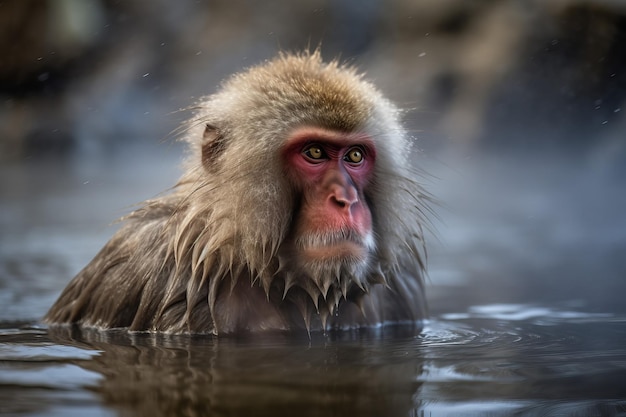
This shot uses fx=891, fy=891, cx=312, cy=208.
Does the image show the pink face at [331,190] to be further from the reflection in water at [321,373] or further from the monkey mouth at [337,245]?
the reflection in water at [321,373]

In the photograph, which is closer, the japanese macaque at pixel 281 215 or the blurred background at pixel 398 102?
the japanese macaque at pixel 281 215

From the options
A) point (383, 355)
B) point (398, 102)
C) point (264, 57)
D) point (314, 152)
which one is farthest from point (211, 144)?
point (264, 57)

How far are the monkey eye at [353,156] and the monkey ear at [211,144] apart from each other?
0.53m

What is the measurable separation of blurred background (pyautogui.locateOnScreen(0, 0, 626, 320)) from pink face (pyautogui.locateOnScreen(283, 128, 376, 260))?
3.55 meters

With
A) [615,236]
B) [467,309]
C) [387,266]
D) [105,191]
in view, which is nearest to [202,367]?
[387,266]

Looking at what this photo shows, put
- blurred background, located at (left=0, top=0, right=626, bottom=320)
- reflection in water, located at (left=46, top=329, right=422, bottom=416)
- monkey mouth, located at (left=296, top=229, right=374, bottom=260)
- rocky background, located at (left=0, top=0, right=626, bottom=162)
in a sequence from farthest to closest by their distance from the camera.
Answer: rocky background, located at (left=0, top=0, right=626, bottom=162), blurred background, located at (left=0, top=0, right=626, bottom=320), monkey mouth, located at (left=296, top=229, right=374, bottom=260), reflection in water, located at (left=46, top=329, right=422, bottom=416)

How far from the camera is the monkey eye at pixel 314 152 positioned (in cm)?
359

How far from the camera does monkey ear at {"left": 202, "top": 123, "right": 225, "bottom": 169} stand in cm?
375

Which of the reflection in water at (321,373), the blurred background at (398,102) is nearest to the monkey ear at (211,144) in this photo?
the reflection in water at (321,373)

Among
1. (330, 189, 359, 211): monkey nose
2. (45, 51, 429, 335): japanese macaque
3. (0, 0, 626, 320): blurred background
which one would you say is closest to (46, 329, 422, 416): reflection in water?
(45, 51, 429, 335): japanese macaque

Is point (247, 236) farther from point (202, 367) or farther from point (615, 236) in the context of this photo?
point (615, 236)

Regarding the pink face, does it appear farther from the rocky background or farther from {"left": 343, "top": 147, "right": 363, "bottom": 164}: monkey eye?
the rocky background

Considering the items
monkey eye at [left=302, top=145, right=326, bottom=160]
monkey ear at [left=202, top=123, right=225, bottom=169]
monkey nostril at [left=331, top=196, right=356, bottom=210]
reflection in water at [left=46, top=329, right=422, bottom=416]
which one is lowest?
reflection in water at [left=46, top=329, right=422, bottom=416]

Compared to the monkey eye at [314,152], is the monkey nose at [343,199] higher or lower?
lower
